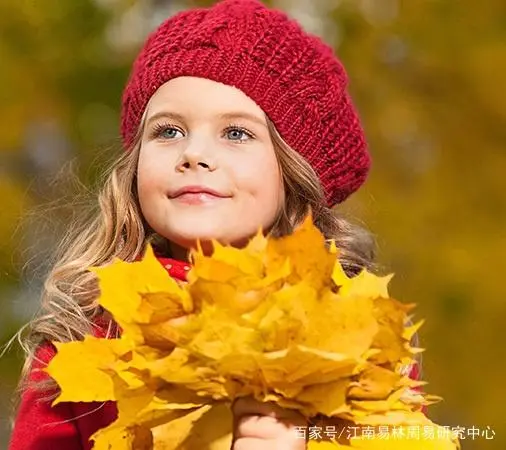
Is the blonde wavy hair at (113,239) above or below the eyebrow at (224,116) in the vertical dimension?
below

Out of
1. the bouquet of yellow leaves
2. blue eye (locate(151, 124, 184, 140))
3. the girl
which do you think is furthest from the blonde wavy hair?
the bouquet of yellow leaves

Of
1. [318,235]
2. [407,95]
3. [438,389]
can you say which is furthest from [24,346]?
[407,95]

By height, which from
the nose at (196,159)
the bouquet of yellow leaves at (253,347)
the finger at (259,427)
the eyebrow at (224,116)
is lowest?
the finger at (259,427)

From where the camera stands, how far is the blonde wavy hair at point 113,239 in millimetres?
2779

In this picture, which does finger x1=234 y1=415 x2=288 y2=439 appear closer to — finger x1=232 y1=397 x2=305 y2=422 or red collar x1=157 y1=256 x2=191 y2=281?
finger x1=232 y1=397 x2=305 y2=422

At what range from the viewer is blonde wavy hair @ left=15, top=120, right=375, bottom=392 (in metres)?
2.78

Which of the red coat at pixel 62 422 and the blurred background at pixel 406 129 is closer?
the red coat at pixel 62 422

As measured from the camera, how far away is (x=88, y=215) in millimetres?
3154

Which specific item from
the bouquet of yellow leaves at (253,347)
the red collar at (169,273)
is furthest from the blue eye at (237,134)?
the bouquet of yellow leaves at (253,347)

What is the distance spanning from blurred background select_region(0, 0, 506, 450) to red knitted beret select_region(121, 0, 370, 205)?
7.30 feet

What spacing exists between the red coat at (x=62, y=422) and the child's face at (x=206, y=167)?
113 millimetres

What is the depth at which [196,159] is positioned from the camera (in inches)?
103

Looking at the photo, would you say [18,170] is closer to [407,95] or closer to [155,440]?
[407,95]

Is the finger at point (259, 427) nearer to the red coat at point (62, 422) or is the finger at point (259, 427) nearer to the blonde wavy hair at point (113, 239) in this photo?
the red coat at point (62, 422)
